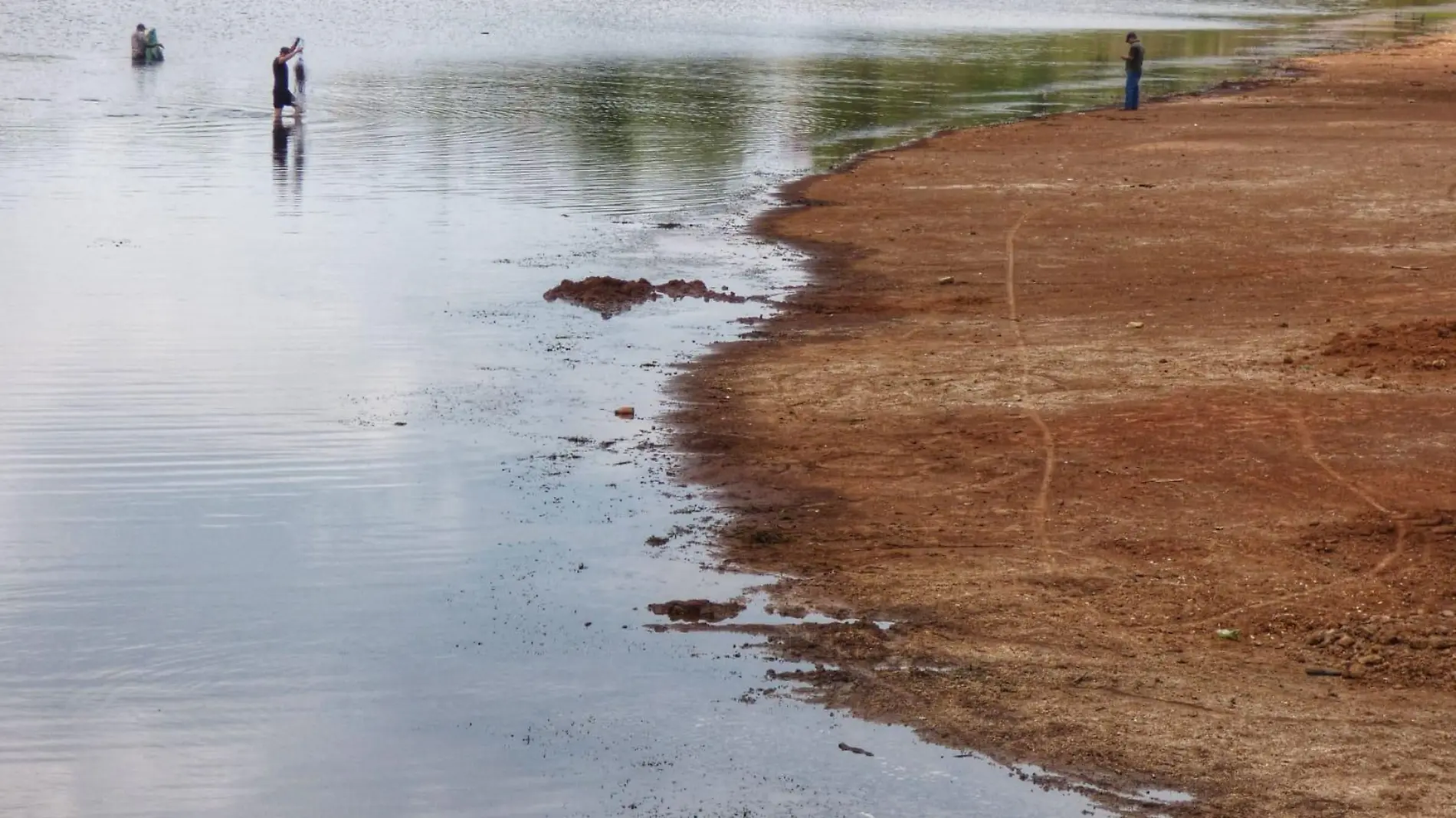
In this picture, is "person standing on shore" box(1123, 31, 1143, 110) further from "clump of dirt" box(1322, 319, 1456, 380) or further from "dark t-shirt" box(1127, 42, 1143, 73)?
"clump of dirt" box(1322, 319, 1456, 380)

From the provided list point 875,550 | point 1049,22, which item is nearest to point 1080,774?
point 875,550

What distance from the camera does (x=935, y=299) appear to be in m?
20.5

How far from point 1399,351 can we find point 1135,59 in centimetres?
2509

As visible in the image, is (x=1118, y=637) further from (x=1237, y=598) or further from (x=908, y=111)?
(x=908, y=111)

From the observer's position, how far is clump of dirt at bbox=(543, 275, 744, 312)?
67.9ft

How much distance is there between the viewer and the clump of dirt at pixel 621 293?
2069cm

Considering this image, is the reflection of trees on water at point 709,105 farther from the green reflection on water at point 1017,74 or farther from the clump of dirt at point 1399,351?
the clump of dirt at point 1399,351

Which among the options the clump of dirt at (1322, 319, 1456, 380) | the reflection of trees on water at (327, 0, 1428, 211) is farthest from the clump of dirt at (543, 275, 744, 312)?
the reflection of trees on water at (327, 0, 1428, 211)

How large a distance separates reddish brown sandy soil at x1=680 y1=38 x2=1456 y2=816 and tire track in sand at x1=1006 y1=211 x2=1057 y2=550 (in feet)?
0.16

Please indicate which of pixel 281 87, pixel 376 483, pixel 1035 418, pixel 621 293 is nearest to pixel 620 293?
pixel 621 293

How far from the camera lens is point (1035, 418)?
15391 millimetres

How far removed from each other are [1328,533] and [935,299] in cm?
862

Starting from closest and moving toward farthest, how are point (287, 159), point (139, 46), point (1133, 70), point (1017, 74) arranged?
point (287, 159)
point (1133, 70)
point (139, 46)
point (1017, 74)

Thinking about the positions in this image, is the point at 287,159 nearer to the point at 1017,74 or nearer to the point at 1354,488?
the point at 1354,488
